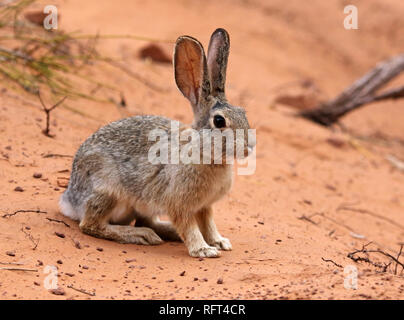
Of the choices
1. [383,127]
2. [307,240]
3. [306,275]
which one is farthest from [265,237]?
[383,127]

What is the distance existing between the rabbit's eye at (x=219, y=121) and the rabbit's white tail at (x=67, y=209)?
141 centimetres

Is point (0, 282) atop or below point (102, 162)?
below

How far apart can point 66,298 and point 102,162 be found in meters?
1.54

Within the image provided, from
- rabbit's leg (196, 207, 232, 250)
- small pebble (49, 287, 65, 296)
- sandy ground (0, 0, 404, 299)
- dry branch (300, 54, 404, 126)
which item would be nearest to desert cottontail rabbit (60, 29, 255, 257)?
rabbit's leg (196, 207, 232, 250)

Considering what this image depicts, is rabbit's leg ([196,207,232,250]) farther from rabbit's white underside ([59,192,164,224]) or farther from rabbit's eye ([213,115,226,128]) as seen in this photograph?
rabbit's eye ([213,115,226,128])

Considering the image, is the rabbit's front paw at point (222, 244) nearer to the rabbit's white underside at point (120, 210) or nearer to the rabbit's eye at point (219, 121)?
the rabbit's white underside at point (120, 210)

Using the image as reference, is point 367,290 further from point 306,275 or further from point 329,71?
point 329,71

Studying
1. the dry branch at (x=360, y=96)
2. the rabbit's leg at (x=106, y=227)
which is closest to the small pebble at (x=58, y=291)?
the rabbit's leg at (x=106, y=227)

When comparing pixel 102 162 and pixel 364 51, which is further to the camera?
pixel 364 51

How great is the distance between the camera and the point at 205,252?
4.62m

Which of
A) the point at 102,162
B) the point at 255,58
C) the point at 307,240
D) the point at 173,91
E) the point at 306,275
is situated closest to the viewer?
the point at 306,275
